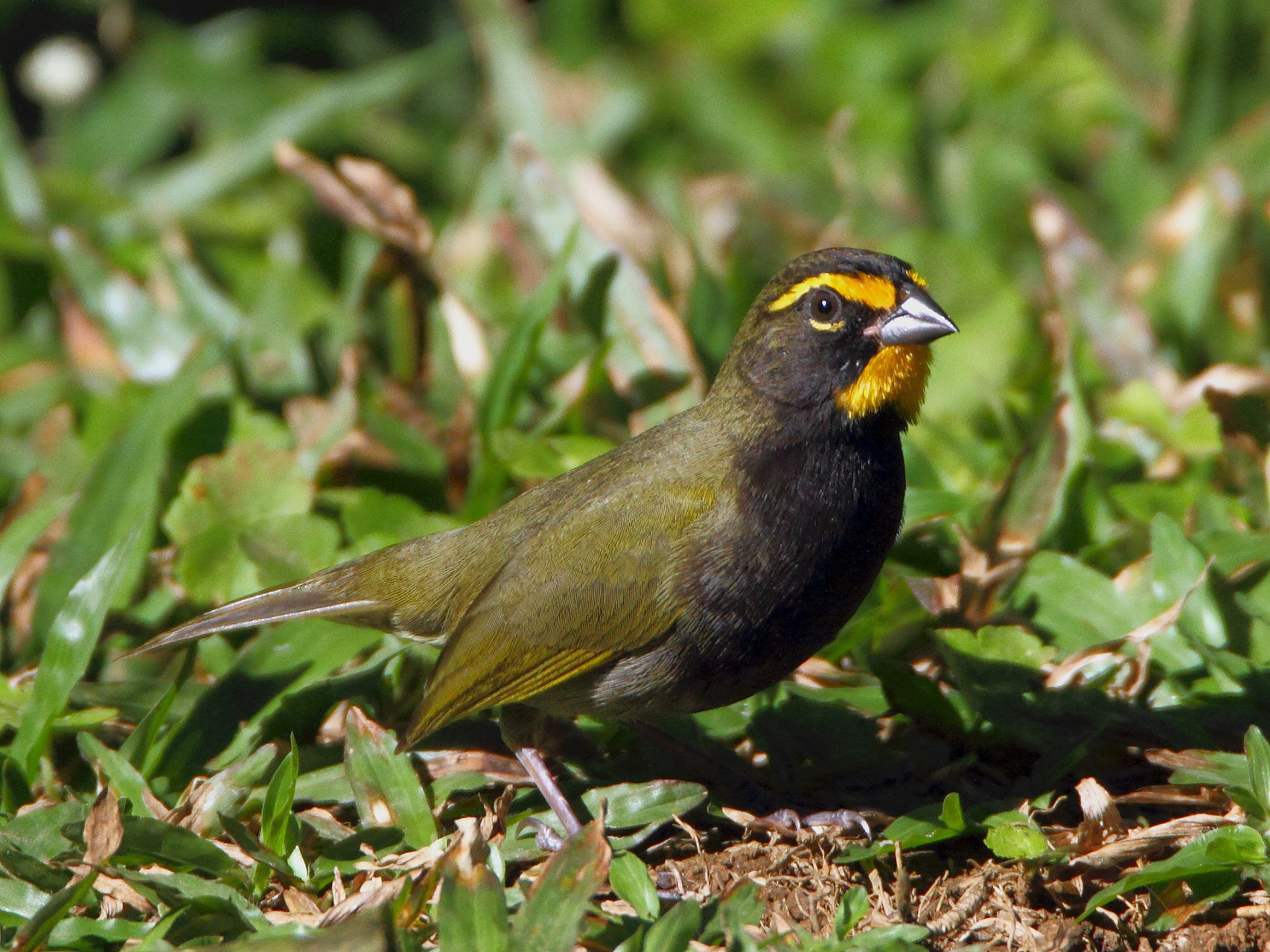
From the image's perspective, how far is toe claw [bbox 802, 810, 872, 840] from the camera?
3395 millimetres

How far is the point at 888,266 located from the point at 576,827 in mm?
1535

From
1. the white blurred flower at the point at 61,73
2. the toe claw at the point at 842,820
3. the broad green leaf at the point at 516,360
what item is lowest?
the toe claw at the point at 842,820

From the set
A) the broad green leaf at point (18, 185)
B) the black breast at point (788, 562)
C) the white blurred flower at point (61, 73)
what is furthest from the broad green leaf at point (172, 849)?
the white blurred flower at point (61, 73)

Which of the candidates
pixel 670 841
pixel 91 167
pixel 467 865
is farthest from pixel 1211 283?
pixel 91 167

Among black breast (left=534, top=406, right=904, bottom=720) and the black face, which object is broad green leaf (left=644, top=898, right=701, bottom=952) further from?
the black face

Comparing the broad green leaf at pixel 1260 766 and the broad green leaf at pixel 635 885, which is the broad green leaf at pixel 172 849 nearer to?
the broad green leaf at pixel 635 885

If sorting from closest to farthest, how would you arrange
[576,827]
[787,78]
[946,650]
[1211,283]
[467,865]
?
[467,865] < [576,827] < [946,650] < [1211,283] < [787,78]

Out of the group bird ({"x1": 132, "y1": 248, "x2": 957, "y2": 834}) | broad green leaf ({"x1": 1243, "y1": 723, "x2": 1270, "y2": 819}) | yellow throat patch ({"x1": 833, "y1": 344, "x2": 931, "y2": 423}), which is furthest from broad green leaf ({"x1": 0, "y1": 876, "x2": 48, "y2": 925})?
broad green leaf ({"x1": 1243, "y1": 723, "x2": 1270, "y2": 819})

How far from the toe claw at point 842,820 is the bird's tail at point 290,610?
1217 millimetres

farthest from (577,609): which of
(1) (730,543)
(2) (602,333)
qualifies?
(2) (602,333)

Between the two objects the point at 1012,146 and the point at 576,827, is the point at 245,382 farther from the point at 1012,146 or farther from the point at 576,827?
the point at 1012,146

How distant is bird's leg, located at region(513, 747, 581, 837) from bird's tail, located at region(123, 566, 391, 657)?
535 millimetres

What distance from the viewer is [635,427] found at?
496 centimetres

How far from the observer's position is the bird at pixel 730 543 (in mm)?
3342
